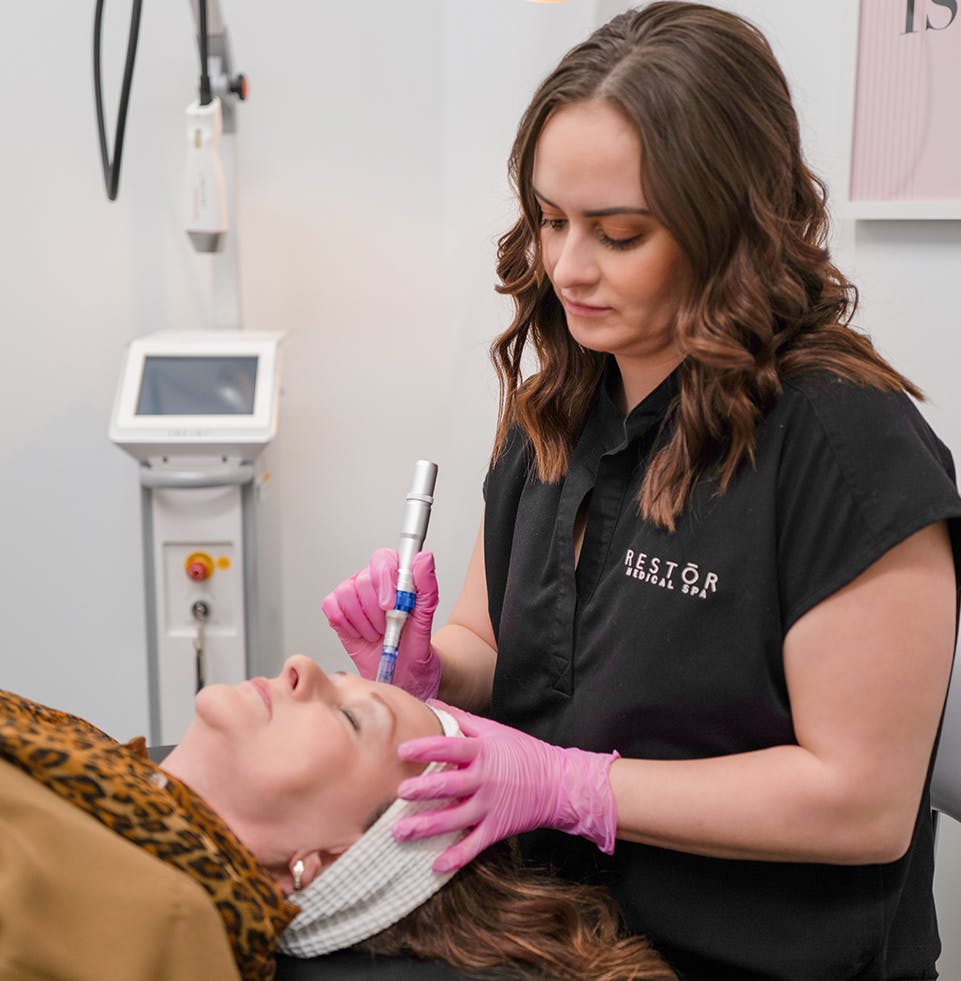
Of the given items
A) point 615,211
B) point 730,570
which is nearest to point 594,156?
point 615,211

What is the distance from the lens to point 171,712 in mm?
2197

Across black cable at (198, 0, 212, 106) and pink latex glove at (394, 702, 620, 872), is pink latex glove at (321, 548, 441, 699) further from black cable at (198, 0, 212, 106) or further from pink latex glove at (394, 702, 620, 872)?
black cable at (198, 0, 212, 106)

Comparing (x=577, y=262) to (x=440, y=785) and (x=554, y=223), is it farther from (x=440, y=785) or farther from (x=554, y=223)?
(x=440, y=785)

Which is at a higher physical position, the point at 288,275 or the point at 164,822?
the point at 288,275

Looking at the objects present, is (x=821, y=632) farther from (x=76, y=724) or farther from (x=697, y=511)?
(x=76, y=724)

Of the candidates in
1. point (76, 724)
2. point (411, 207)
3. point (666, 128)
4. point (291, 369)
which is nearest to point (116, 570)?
point (291, 369)

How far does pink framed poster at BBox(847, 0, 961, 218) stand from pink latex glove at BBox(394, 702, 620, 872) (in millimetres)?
961

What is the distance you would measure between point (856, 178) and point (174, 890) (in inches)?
54.4

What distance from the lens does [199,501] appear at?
213 centimetres

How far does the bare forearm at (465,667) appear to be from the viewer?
1396mm

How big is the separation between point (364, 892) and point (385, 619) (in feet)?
1.37

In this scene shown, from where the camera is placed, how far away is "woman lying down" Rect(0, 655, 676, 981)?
3.12ft

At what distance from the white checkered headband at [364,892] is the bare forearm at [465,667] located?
0.36 metres

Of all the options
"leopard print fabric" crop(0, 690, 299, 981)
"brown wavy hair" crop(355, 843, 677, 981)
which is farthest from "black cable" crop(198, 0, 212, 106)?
"brown wavy hair" crop(355, 843, 677, 981)
